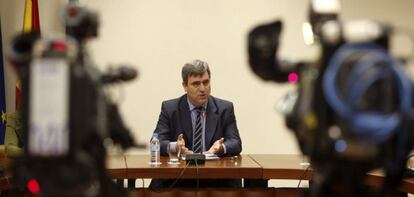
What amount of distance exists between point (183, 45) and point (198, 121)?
5.53 ft

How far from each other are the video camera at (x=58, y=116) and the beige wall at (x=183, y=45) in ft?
14.1

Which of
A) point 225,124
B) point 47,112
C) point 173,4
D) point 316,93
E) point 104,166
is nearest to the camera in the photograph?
point 47,112

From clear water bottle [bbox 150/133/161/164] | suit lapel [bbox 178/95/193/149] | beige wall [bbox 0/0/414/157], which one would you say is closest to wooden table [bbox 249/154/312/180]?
suit lapel [bbox 178/95/193/149]

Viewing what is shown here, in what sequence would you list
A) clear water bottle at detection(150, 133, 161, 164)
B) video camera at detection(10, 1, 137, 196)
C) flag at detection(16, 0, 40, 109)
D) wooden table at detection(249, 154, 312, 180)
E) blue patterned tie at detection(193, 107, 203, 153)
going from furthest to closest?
1. flag at detection(16, 0, 40, 109)
2. blue patterned tie at detection(193, 107, 203, 153)
3. clear water bottle at detection(150, 133, 161, 164)
4. wooden table at detection(249, 154, 312, 180)
5. video camera at detection(10, 1, 137, 196)

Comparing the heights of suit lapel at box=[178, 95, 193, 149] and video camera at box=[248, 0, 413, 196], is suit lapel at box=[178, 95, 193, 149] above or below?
below

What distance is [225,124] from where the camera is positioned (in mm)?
4398

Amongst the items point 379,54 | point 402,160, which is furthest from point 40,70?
point 402,160

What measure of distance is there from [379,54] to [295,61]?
0.28 meters

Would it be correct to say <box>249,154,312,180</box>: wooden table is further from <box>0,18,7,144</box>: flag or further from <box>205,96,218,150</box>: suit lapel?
<box>0,18,7,144</box>: flag

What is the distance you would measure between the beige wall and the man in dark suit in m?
1.44

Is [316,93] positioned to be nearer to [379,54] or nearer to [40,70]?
[379,54]

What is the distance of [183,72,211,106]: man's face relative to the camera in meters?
4.23

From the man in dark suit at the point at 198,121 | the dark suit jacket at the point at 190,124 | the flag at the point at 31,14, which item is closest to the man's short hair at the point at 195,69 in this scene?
the man in dark suit at the point at 198,121

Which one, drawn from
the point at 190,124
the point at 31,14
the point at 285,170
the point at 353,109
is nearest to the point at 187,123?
the point at 190,124
